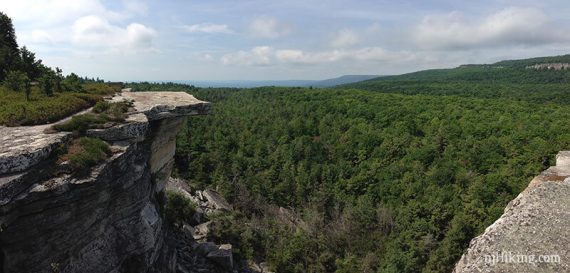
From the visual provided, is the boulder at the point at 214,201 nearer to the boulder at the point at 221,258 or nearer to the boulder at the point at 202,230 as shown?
the boulder at the point at 202,230

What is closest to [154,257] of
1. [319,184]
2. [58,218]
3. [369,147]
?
[58,218]

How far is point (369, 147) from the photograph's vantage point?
64.1 meters

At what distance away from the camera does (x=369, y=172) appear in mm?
56844

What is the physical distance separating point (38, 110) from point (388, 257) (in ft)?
109

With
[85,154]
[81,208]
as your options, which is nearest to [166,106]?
[85,154]

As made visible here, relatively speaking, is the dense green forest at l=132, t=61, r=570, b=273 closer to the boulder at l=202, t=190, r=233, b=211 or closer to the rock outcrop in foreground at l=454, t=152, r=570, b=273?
the boulder at l=202, t=190, r=233, b=211

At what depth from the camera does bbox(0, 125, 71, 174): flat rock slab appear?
1345cm

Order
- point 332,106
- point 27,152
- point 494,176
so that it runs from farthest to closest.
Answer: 1. point 332,106
2. point 494,176
3. point 27,152

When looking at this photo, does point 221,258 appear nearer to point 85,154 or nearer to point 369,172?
point 85,154

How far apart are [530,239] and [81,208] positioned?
1759 cm

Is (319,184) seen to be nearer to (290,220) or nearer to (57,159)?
(290,220)

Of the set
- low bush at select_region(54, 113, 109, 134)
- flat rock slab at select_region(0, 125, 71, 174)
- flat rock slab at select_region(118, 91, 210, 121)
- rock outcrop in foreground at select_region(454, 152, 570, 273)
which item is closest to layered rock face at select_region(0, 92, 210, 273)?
flat rock slab at select_region(0, 125, 71, 174)

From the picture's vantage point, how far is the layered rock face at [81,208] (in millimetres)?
13625

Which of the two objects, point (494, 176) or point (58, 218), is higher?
point (58, 218)
